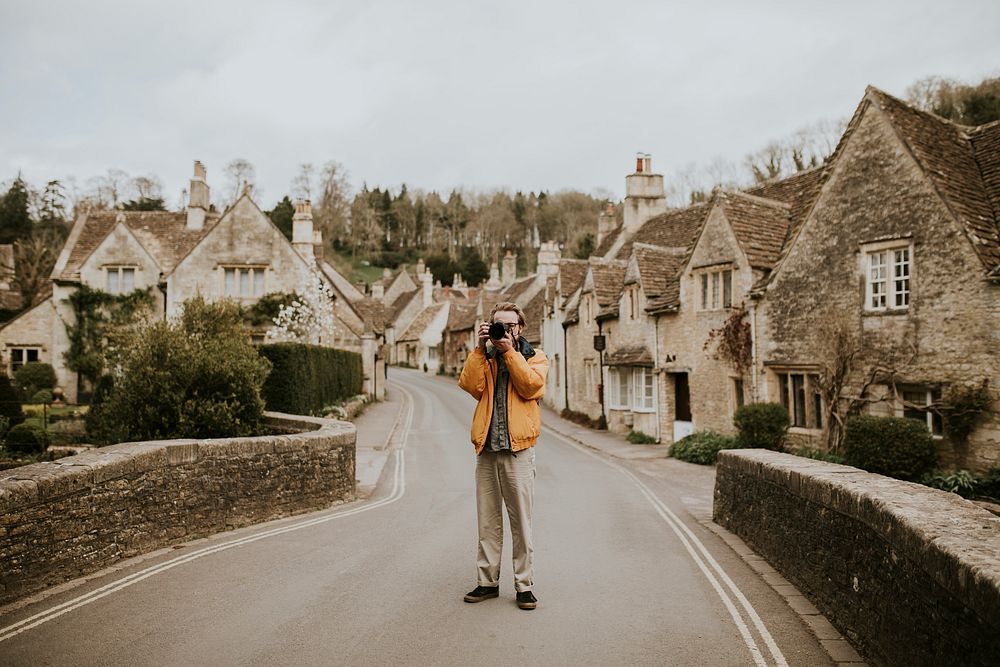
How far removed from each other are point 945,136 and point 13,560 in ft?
64.6

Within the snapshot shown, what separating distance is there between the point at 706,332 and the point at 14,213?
6722 centimetres

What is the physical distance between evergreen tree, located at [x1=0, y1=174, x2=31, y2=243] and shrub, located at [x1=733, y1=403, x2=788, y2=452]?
67374 mm

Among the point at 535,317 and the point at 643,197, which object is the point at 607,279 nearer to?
the point at 643,197

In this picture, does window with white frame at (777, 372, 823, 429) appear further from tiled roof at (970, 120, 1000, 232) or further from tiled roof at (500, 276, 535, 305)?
tiled roof at (500, 276, 535, 305)

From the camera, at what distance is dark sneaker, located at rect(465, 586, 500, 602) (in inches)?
237

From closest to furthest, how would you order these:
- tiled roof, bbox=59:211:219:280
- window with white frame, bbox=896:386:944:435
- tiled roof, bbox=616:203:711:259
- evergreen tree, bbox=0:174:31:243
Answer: window with white frame, bbox=896:386:944:435 → tiled roof, bbox=616:203:711:259 → tiled roof, bbox=59:211:219:280 → evergreen tree, bbox=0:174:31:243

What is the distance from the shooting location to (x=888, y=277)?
1655 cm

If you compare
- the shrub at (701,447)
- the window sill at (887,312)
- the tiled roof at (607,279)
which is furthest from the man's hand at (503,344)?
the tiled roof at (607,279)

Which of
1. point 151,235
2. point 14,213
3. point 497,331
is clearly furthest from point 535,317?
point 14,213

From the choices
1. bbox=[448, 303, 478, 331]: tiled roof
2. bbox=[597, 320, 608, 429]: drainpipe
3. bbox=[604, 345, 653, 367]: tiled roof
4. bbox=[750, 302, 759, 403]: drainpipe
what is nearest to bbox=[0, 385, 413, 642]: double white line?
bbox=[750, 302, 759, 403]: drainpipe

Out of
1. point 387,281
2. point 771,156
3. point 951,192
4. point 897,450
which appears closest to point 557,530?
point 897,450

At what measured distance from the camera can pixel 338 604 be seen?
239 inches

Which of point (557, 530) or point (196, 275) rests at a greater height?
point (196, 275)

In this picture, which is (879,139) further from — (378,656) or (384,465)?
(378,656)
